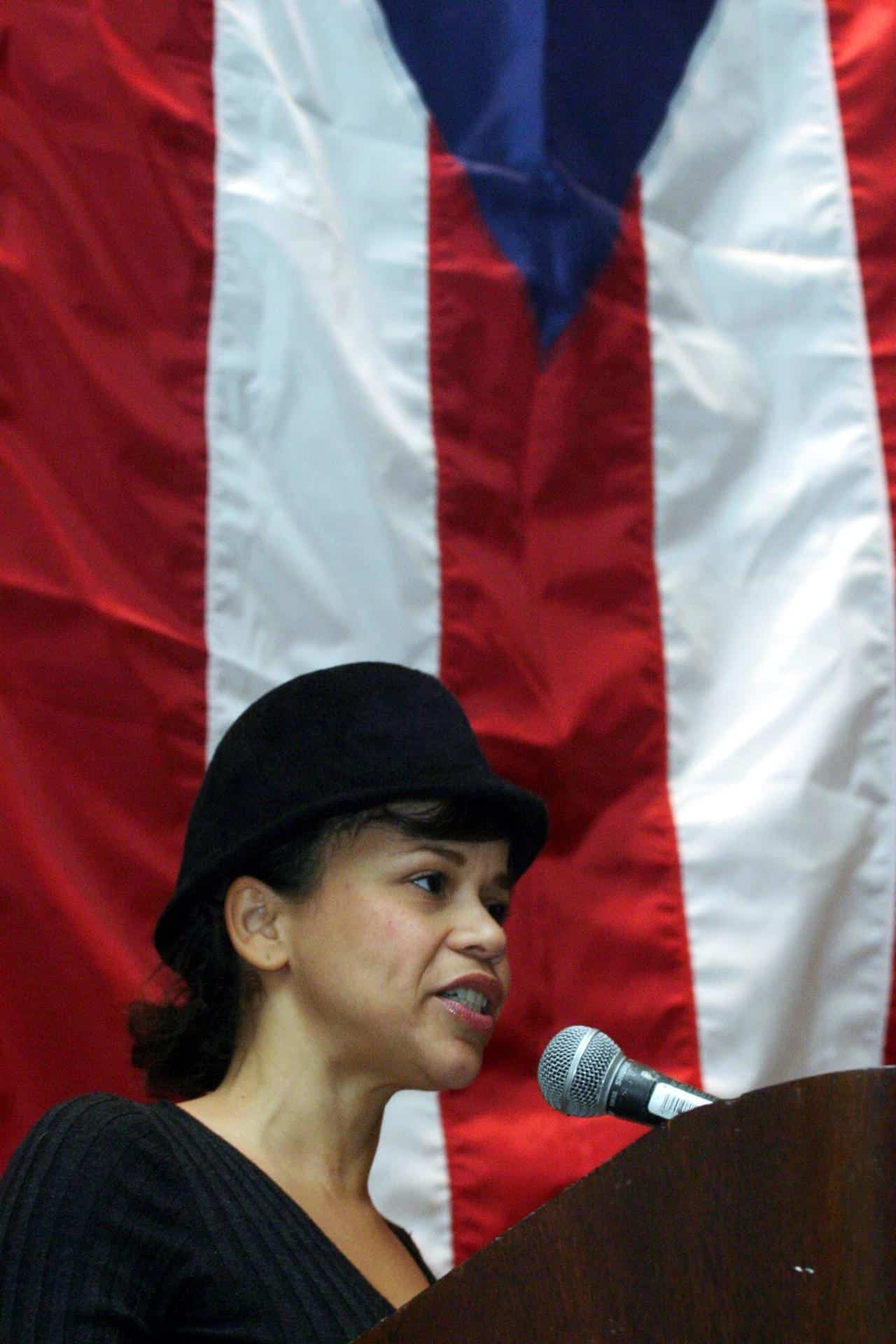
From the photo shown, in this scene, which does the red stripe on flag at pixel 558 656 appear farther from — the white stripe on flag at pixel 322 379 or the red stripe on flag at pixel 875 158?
the red stripe on flag at pixel 875 158

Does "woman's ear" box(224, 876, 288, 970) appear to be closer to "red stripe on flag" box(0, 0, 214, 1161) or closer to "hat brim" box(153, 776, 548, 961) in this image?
"hat brim" box(153, 776, 548, 961)

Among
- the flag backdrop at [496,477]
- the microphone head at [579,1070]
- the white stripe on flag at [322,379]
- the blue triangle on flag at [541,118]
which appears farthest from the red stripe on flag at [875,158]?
the microphone head at [579,1070]

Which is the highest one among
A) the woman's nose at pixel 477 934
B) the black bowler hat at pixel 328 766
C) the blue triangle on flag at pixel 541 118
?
the blue triangle on flag at pixel 541 118

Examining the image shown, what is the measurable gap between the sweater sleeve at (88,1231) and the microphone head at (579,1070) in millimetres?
219

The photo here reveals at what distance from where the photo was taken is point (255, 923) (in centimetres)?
107

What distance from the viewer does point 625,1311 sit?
569mm

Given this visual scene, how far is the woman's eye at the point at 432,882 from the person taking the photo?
103 cm

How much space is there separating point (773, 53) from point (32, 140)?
2.94ft

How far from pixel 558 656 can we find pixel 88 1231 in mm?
1021

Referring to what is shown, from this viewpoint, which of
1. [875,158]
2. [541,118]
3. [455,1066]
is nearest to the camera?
[455,1066]

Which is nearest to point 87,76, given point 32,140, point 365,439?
point 32,140

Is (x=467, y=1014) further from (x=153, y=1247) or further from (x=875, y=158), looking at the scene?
(x=875, y=158)

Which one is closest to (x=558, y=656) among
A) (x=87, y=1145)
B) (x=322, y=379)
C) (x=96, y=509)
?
(x=322, y=379)

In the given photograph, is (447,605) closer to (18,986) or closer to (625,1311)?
(18,986)
